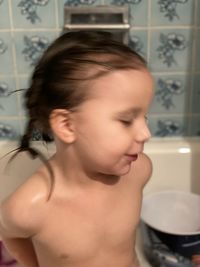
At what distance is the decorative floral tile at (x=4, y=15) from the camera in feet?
4.19

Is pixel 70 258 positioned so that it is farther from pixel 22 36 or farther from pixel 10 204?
pixel 22 36

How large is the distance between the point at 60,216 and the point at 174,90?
565 mm

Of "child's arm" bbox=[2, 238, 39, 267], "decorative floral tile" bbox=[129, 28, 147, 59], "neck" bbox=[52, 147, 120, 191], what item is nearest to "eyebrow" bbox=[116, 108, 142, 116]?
"neck" bbox=[52, 147, 120, 191]

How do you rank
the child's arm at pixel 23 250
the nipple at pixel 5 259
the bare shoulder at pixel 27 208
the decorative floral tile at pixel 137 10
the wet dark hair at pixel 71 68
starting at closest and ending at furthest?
the wet dark hair at pixel 71 68
the bare shoulder at pixel 27 208
the child's arm at pixel 23 250
the decorative floral tile at pixel 137 10
the nipple at pixel 5 259

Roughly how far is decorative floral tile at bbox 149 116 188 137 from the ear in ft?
1.89

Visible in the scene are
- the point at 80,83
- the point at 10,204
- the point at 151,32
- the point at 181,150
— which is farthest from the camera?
the point at 181,150

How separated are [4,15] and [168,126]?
21.0 inches

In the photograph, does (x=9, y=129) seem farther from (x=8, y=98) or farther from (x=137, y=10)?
(x=137, y=10)

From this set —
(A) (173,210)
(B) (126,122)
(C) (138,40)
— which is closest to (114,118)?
(B) (126,122)

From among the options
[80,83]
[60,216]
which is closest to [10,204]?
[60,216]

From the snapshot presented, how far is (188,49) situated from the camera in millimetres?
1330

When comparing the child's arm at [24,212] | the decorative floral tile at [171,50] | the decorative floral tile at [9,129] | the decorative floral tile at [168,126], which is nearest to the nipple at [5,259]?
the decorative floral tile at [9,129]

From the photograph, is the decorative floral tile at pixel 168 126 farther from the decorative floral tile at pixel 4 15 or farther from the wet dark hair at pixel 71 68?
the wet dark hair at pixel 71 68

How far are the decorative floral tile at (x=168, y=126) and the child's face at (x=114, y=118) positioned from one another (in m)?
0.54
